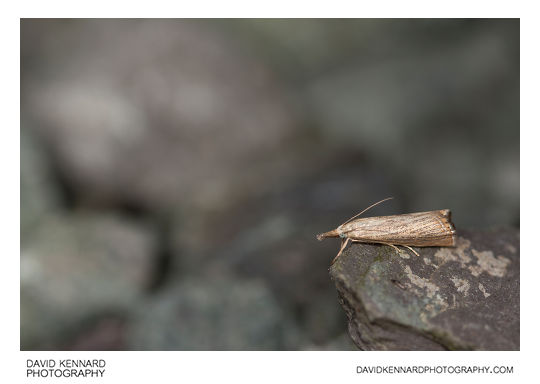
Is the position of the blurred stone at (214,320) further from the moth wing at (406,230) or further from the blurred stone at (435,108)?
the blurred stone at (435,108)

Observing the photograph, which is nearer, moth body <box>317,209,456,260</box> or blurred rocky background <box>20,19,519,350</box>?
moth body <box>317,209,456,260</box>

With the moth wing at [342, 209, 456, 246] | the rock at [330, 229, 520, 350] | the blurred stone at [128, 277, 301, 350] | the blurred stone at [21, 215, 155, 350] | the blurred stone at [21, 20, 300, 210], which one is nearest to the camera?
the rock at [330, 229, 520, 350]

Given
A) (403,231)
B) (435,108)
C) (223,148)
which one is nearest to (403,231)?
(403,231)

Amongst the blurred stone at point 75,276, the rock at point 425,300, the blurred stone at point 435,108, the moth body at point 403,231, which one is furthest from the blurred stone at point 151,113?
the rock at point 425,300

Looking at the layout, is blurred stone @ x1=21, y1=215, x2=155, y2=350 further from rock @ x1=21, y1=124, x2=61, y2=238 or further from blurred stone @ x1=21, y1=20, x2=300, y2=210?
blurred stone @ x1=21, y1=20, x2=300, y2=210

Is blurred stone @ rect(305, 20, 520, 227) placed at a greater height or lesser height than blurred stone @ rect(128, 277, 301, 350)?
greater

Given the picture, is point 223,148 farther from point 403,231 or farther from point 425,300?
point 425,300

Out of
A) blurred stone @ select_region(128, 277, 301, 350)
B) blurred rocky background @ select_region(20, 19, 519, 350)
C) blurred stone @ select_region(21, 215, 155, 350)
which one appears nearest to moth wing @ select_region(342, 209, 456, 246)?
blurred stone @ select_region(128, 277, 301, 350)
